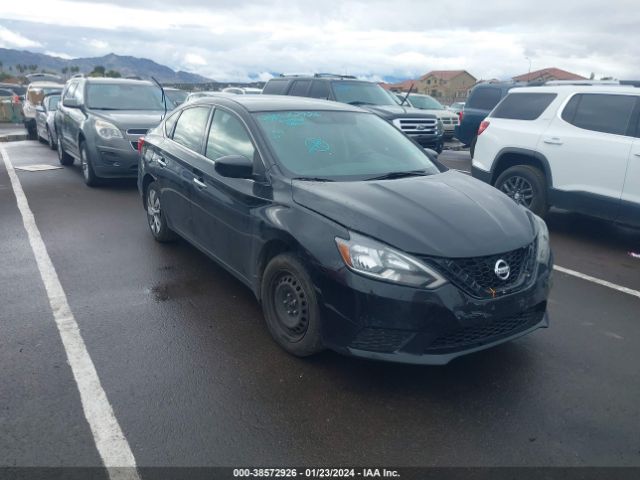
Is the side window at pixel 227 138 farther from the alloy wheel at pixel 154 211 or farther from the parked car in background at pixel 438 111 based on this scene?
the parked car in background at pixel 438 111

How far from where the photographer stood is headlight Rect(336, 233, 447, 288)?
3020mm

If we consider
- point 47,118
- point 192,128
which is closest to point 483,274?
point 192,128

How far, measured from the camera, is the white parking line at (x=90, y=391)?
264 centimetres

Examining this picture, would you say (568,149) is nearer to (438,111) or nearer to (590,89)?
(590,89)

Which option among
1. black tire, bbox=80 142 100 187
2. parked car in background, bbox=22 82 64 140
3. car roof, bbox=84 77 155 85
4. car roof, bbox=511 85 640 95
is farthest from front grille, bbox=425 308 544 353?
parked car in background, bbox=22 82 64 140

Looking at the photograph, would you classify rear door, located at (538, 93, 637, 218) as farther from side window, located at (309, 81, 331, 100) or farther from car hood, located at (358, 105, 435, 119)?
side window, located at (309, 81, 331, 100)

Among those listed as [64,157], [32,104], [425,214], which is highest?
[32,104]

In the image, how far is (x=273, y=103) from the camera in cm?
466

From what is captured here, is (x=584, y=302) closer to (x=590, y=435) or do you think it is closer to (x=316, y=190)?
(x=590, y=435)

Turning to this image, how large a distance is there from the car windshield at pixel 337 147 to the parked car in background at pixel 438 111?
1232cm

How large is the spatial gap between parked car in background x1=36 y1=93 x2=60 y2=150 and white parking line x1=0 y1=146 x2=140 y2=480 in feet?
29.7

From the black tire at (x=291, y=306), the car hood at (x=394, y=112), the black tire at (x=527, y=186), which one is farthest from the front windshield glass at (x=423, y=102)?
the black tire at (x=291, y=306)

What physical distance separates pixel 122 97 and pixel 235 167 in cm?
734

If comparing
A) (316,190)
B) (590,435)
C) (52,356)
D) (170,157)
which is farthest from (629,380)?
(170,157)
